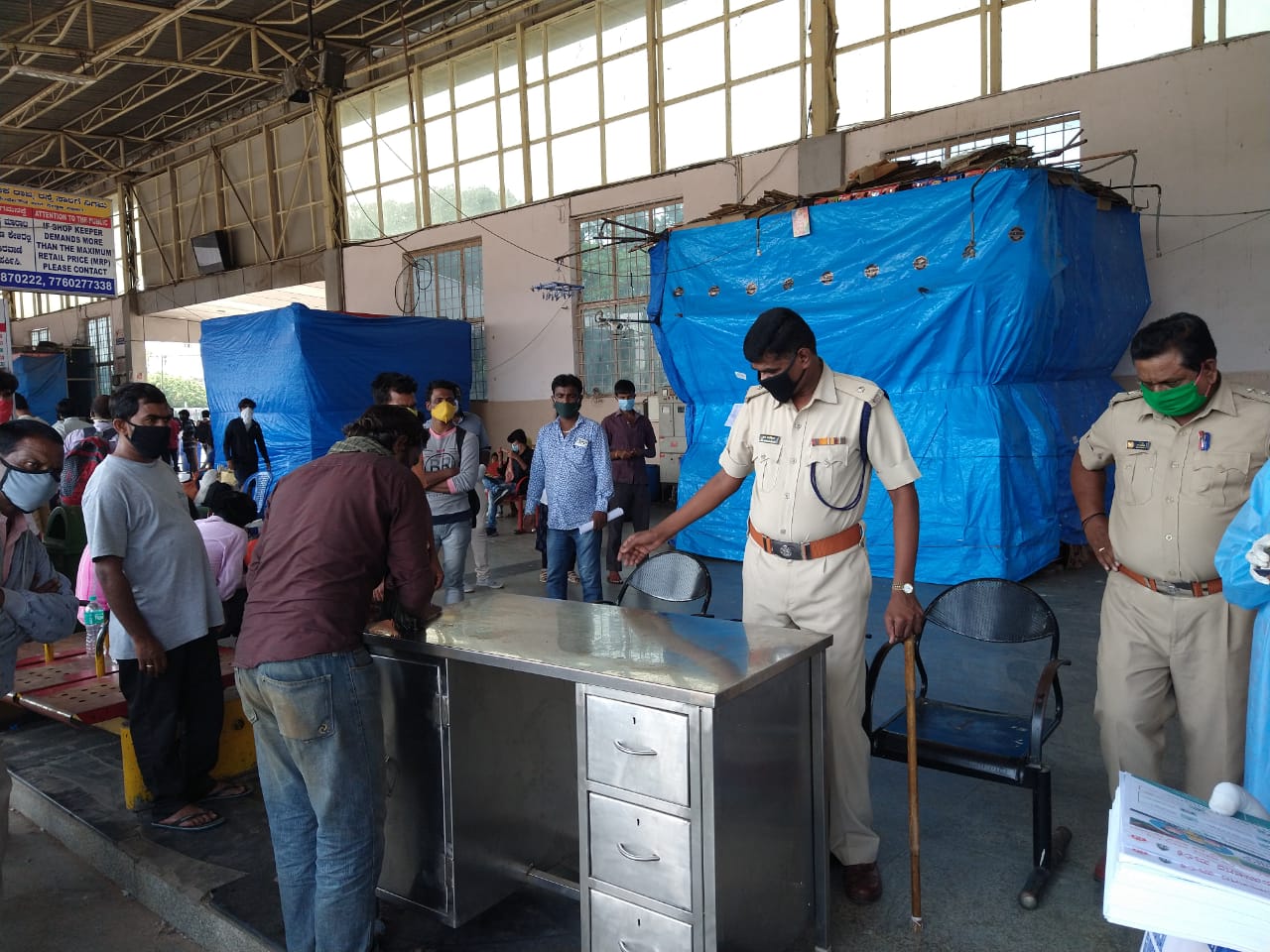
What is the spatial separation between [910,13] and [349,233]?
33.5ft

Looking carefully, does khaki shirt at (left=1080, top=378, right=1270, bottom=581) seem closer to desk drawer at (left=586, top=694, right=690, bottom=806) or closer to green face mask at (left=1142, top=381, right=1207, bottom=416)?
green face mask at (left=1142, top=381, right=1207, bottom=416)

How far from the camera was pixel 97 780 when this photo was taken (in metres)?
3.98

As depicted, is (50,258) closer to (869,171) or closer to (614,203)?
(614,203)

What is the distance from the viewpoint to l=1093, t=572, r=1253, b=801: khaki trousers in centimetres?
262

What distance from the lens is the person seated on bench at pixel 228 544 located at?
4.06 meters

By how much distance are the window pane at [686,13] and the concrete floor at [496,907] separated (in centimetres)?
973

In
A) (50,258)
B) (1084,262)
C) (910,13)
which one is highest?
(910,13)

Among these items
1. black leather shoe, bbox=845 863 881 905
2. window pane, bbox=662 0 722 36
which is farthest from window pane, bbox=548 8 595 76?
black leather shoe, bbox=845 863 881 905

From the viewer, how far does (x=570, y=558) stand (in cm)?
576

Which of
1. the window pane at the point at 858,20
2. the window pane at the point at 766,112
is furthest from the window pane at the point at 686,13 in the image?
the window pane at the point at 858,20

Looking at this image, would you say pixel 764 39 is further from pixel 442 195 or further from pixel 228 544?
pixel 228 544

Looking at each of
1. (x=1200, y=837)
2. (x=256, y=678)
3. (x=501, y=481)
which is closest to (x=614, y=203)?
(x=501, y=481)

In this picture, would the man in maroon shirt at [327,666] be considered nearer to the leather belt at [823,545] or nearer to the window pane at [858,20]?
the leather belt at [823,545]

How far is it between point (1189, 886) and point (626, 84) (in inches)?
487
